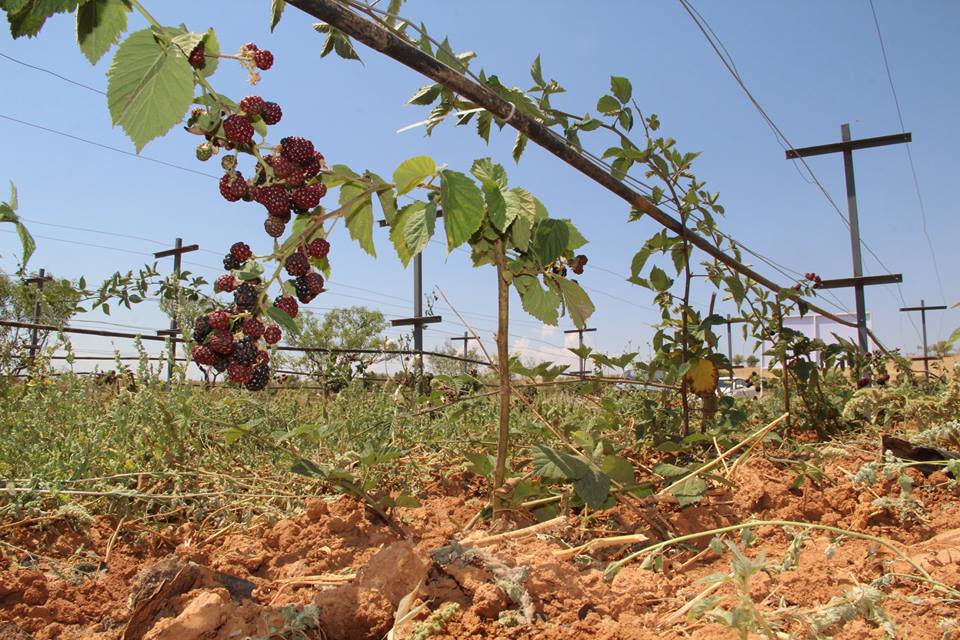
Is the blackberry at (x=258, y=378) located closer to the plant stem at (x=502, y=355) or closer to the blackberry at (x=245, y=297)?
the blackberry at (x=245, y=297)

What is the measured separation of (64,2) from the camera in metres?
0.86

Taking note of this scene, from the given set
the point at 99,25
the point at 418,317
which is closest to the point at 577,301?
the point at 99,25

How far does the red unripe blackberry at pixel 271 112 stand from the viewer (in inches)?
47.1

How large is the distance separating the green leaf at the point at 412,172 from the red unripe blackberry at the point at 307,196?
0.72 feet

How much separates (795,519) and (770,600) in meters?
0.79

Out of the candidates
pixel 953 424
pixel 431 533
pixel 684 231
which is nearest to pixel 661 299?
pixel 684 231

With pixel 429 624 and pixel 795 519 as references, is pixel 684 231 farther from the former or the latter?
pixel 429 624

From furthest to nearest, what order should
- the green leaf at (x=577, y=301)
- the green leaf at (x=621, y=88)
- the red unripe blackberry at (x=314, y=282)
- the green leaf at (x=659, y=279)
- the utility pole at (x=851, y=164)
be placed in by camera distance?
the utility pole at (x=851, y=164) → the green leaf at (x=659, y=279) → the green leaf at (x=621, y=88) → the green leaf at (x=577, y=301) → the red unripe blackberry at (x=314, y=282)

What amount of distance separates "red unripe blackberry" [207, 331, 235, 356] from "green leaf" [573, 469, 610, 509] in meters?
0.99

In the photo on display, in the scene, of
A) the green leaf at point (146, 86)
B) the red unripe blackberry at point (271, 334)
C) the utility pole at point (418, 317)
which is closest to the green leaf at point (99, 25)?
the green leaf at point (146, 86)

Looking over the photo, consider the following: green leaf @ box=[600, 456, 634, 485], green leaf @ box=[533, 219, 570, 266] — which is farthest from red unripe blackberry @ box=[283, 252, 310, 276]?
green leaf @ box=[600, 456, 634, 485]

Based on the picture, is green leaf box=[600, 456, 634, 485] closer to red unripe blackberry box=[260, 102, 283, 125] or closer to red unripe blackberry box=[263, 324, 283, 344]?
red unripe blackberry box=[263, 324, 283, 344]

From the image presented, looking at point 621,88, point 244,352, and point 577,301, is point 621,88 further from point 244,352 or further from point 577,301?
point 244,352

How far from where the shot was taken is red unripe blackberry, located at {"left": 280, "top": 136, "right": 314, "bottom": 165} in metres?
1.22
